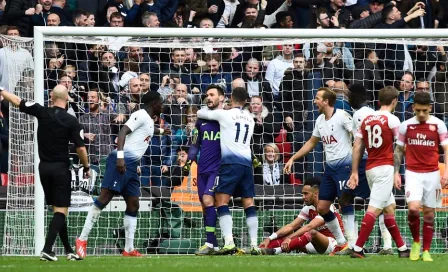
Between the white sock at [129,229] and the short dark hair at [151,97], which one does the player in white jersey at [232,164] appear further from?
the white sock at [129,229]

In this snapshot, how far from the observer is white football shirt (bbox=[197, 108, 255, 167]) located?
17.9 m

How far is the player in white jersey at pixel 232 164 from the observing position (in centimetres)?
1788

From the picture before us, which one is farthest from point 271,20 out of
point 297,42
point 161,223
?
point 161,223

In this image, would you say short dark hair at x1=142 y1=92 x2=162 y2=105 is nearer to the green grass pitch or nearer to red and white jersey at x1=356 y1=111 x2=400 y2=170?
the green grass pitch

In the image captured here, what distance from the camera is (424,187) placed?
15883 millimetres

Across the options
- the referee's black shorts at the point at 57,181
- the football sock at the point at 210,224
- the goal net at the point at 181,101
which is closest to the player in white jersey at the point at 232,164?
the football sock at the point at 210,224

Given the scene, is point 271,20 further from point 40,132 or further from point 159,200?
point 40,132

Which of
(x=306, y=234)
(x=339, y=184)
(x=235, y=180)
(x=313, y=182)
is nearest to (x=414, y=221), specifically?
(x=339, y=184)

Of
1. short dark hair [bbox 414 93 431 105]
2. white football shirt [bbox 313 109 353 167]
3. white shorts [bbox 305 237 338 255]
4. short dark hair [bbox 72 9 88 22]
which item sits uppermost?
short dark hair [bbox 72 9 88 22]

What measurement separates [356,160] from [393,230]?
1360 millimetres

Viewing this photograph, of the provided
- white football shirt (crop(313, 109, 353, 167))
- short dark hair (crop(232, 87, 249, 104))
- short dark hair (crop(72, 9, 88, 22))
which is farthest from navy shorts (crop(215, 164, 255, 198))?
short dark hair (crop(72, 9, 88, 22))

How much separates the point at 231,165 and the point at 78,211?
10.4 feet

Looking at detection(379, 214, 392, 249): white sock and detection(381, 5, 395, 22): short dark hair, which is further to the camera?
detection(381, 5, 395, 22): short dark hair

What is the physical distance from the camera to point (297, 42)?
2017 centimetres
